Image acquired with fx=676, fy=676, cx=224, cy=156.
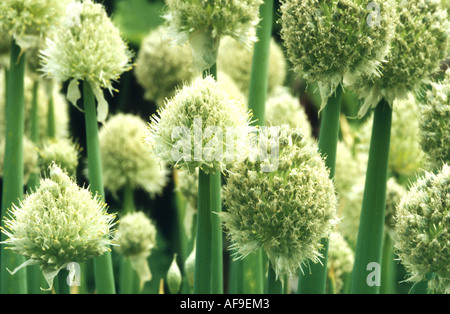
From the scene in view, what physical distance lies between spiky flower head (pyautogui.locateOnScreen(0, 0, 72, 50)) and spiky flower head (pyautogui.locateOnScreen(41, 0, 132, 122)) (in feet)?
0.37

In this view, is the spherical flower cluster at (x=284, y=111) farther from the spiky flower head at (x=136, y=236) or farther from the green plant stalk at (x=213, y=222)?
the green plant stalk at (x=213, y=222)

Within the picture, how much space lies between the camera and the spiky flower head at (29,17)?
6.62 feet

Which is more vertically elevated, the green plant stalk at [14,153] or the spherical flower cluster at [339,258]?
the green plant stalk at [14,153]

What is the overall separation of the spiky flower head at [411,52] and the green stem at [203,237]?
1.67 ft

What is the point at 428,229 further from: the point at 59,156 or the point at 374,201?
the point at 59,156

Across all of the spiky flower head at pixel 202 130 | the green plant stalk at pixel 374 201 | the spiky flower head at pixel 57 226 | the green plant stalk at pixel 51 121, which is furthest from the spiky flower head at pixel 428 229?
the green plant stalk at pixel 51 121

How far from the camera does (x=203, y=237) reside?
1.60m

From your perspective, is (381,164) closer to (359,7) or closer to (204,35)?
(359,7)

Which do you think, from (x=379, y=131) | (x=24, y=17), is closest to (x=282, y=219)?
(x=379, y=131)

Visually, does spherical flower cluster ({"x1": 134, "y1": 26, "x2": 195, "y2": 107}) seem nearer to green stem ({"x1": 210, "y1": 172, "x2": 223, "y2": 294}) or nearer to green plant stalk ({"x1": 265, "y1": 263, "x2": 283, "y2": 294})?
green stem ({"x1": 210, "y1": 172, "x2": 223, "y2": 294})

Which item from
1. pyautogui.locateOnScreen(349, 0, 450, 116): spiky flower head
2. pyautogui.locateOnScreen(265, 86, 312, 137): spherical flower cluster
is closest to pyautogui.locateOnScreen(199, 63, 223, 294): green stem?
pyautogui.locateOnScreen(349, 0, 450, 116): spiky flower head

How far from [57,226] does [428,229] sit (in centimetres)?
85

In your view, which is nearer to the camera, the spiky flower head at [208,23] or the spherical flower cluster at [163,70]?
the spiky flower head at [208,23]

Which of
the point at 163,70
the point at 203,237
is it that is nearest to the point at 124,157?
the point at 163,70
